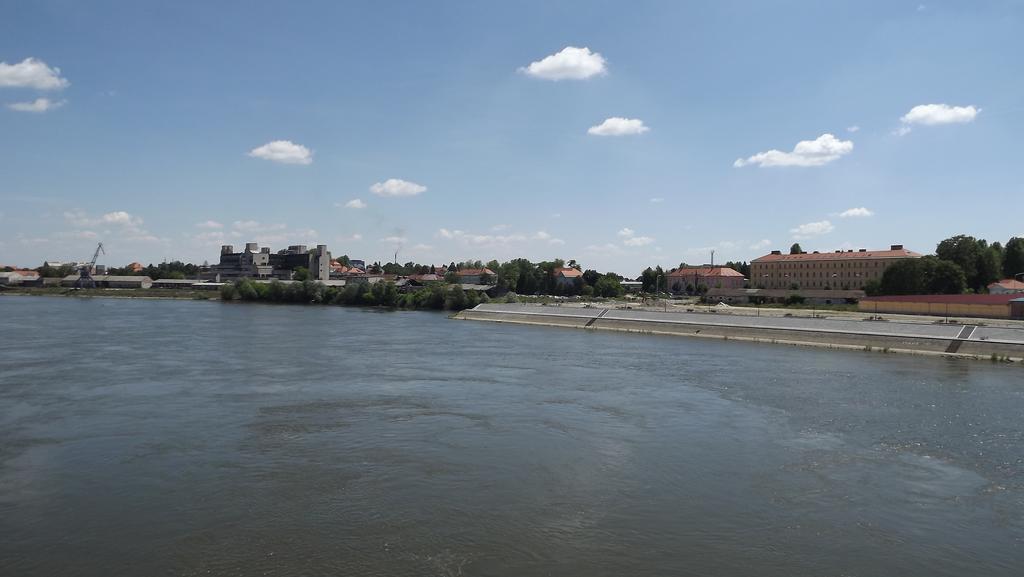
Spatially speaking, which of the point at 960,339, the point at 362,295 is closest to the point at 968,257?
the point at 960,339

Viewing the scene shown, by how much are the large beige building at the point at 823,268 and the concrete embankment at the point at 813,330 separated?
4184 cm

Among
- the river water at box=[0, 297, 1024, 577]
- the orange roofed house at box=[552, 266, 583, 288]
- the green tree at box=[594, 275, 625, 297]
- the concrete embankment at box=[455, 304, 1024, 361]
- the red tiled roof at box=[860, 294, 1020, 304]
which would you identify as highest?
the orange roofed house at box=[552, 266, 583, 288]

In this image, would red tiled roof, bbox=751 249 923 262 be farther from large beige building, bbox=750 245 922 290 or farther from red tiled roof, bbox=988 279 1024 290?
red tiled roof, bbox=988 279 1024 290

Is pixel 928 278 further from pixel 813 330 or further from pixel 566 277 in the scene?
pixel 566 277

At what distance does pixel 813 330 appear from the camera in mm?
36031

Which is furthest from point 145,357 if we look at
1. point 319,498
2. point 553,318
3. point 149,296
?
point 149,296

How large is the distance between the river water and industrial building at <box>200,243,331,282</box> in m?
99.0

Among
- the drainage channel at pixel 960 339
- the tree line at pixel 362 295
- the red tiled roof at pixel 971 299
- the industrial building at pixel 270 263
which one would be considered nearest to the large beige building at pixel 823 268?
the red tiled roof at pixel 971 299

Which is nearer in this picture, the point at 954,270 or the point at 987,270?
the point at 954,270

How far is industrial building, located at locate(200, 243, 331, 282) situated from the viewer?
401ft

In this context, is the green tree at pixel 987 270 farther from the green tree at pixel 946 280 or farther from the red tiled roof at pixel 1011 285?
the green tree at pixel 946 280

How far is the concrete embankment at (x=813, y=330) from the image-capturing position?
29.7 m

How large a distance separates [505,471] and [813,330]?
29.1 meters

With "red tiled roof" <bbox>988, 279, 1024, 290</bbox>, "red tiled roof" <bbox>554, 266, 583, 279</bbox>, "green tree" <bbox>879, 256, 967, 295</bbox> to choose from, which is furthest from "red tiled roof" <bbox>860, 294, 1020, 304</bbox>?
"red tiled roof" <bbox>554, 266, 583, 279</bbox>
